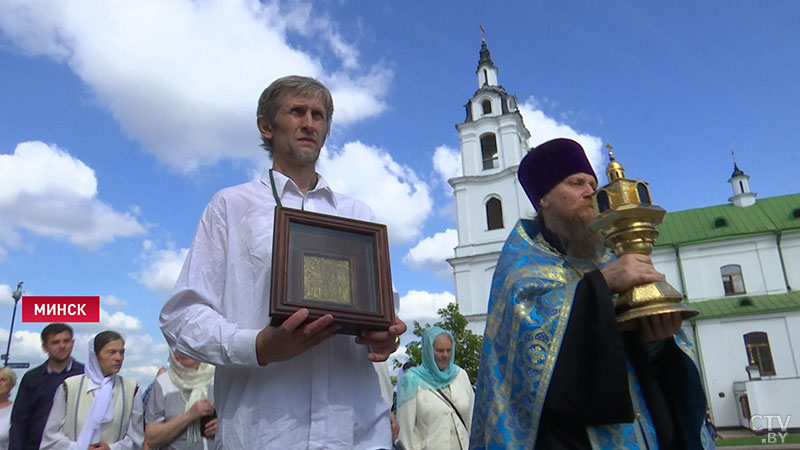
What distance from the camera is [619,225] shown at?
2.51m

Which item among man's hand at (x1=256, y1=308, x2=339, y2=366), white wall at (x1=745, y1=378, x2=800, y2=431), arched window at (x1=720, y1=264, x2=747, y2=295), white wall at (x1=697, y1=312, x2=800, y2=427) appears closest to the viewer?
man's hand at (x1=256, y1=308, x2=339, y2=366)

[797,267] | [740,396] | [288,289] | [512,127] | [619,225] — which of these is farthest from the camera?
[512,127]

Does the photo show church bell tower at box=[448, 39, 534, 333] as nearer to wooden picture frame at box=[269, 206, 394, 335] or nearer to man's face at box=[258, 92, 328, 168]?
man's face at box=[258, 92, 328, 168]

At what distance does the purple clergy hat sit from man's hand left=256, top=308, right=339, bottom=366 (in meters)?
1.87

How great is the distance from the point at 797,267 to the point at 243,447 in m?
45.4

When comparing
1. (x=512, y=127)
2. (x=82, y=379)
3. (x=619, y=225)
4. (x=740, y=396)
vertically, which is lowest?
(x=740, y=396)

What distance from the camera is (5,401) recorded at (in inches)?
259

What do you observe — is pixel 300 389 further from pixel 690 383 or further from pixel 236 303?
pixel 690 383

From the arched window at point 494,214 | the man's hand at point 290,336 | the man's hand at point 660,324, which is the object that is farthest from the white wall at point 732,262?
the man's hand at point 290,336

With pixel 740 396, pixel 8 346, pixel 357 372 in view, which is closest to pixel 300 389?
pixel 357 372

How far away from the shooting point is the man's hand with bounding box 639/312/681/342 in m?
2.40

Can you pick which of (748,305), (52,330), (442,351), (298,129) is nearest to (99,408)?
(52,330)

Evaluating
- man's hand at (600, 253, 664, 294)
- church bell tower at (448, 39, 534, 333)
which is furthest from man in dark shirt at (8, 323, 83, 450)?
church bell tower at (448, 39, 534, 333)

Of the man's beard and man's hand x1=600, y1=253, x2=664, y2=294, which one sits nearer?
man's hand x1=600, y1=253, x2=664, y2=294
